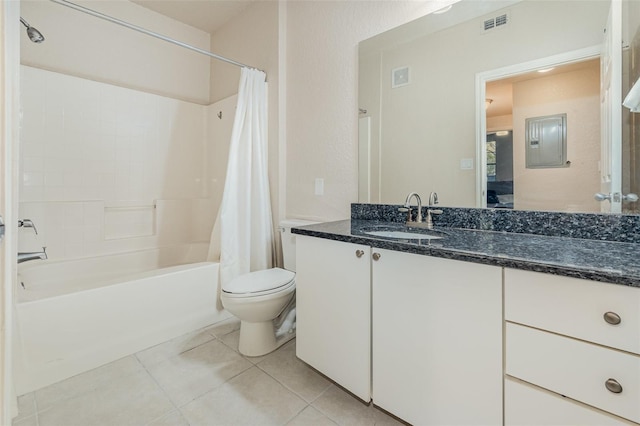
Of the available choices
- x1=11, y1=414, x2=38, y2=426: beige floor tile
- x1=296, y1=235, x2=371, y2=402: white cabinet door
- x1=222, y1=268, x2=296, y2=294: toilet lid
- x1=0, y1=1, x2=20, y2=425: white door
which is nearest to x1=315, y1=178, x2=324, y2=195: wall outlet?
x1=222, y1=268, x2=296, y2=294: toilet lid

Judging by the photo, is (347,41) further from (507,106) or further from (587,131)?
(587,131)

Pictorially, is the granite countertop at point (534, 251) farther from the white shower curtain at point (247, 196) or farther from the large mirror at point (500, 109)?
the white shower curtain at point (247, 196)

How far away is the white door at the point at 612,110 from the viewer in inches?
42.8

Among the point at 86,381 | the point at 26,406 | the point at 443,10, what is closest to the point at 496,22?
the point at 443,10

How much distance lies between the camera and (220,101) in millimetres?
2900

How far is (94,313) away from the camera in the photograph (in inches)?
60.7

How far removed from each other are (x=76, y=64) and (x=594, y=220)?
345 centimetres

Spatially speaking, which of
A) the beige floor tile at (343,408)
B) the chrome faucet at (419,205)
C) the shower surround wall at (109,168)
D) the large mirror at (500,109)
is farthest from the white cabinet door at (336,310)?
the shower surround wall at (109,168)

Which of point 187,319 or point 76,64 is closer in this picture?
point 187,319

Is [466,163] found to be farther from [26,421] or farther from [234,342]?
[26,421]

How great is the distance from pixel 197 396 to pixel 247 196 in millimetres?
1287

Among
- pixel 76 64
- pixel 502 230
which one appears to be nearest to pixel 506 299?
pixel 502 230

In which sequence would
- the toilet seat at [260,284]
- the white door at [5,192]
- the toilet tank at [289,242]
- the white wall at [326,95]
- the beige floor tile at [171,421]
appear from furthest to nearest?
1. the toilet tank at [289,242]
2. the white wall at [326,95]
3. the toilet seat at [260,284]
4. the beige floor tile at [171,421]
5. the white door at [5,192]

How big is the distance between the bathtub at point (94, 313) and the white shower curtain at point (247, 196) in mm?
207
